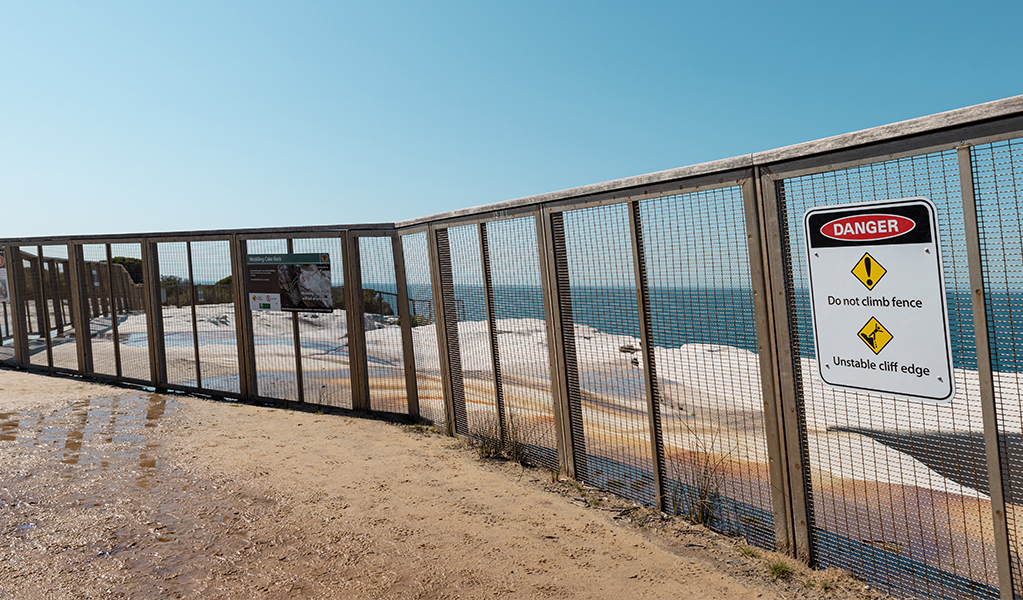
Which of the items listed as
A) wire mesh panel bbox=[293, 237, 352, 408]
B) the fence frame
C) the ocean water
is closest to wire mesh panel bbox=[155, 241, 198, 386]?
the fence frame

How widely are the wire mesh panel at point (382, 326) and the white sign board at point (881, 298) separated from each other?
576 cm

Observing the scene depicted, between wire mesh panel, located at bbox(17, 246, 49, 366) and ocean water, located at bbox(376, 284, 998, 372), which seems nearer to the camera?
ocean water, located at bbox(376, 284, 998, 372)

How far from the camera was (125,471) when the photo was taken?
6.31 metres

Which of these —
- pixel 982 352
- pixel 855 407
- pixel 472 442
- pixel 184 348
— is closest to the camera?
pixel 982 352

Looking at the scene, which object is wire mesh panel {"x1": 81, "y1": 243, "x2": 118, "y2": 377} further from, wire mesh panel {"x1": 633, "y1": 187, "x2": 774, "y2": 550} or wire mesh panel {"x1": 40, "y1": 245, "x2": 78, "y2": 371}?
wire mesh panel {"x1": 633, "y1": 187, "x2": 774, "y2": 550}

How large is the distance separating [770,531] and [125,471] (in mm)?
5673

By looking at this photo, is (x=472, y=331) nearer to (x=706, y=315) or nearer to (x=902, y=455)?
(x=706, y=315)

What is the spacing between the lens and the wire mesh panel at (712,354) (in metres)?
4.27

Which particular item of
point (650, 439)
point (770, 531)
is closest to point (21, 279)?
point (650, 439)

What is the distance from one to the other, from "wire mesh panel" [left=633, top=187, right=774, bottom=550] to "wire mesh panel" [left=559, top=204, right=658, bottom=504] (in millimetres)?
241

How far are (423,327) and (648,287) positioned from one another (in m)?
3.87

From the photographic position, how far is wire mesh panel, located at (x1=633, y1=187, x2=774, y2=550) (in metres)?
4.27

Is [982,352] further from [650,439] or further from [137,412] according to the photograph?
[137,412]

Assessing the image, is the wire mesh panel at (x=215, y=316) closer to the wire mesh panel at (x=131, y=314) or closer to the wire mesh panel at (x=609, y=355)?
the wire mesh panel at (x=131, y=314)
